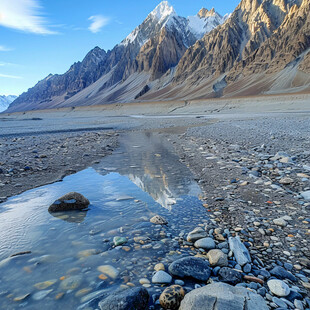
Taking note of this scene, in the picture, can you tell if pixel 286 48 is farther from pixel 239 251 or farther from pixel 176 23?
pixel 176 23

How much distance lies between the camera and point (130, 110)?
7225 cm

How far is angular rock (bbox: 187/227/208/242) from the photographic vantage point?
3.39 m

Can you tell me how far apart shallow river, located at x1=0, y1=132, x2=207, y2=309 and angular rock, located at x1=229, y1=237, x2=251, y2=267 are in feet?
2.20

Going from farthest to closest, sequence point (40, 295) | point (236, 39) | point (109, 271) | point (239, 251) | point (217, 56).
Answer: point (217, 56)
point (236, 39)
point (239, 251)
point (109, 271)
point (40, 295)

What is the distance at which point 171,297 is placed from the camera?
223 cm

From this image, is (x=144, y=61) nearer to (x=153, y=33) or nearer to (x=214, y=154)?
(x=153, y=33)

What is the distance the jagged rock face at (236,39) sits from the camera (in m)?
110

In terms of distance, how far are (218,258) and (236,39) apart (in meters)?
137

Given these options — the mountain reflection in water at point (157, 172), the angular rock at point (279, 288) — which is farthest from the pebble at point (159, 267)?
the mountain reflection in water at point (157, 172)

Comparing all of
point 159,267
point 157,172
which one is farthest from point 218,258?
point 157,172

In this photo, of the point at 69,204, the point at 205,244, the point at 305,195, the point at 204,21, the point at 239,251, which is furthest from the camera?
the point at 204,21

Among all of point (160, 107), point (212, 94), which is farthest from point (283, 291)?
point (212, 94)

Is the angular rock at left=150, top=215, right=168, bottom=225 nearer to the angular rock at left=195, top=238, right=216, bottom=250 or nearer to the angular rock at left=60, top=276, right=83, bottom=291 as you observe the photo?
the angular rock at left=195, top=238, right=216, bottom=250

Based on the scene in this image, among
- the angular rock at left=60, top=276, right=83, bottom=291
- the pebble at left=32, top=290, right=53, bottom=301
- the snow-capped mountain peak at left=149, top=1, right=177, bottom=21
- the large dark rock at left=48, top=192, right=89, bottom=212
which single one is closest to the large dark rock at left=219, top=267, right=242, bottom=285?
the angular rock at left=60, top=276, right=83, bottom=291
